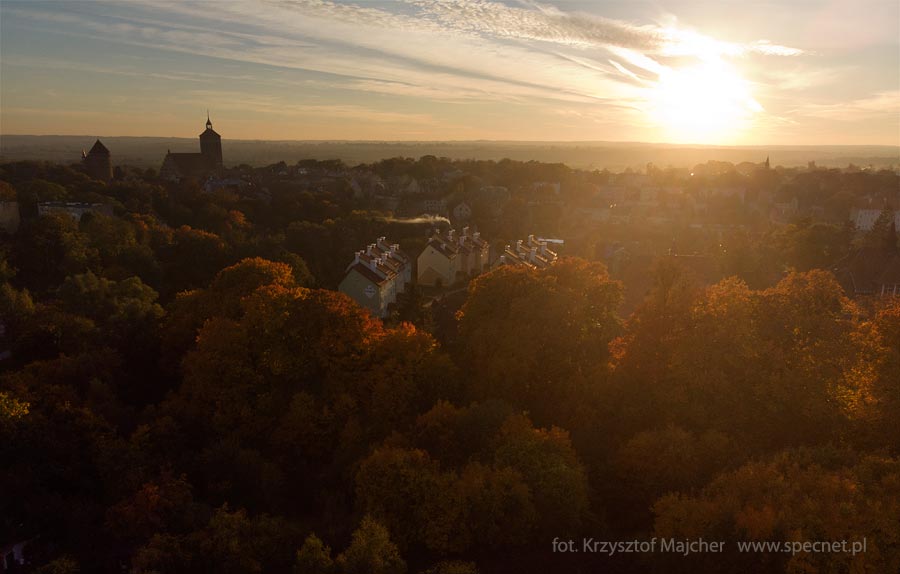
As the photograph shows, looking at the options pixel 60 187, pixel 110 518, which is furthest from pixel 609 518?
pixel 60 187

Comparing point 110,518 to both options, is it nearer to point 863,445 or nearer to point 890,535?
point 890,535

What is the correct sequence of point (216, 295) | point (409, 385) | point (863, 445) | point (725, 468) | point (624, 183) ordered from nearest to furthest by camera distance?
1. point (725, 468)
2. point (863, 445)
3. point (409, 385)
4. point (216, 295)
5. point (624, 183)

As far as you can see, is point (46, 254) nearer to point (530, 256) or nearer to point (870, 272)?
point (530, 256)

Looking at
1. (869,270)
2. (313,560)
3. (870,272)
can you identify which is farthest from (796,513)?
(869,270)

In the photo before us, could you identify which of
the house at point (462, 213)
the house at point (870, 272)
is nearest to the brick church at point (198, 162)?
the house at point (462, 213)

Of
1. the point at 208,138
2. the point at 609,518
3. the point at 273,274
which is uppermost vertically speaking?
the point at 208,138

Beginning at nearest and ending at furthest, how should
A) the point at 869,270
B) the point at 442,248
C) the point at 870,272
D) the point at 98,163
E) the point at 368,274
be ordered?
the point at 368,274 < the point at 870,272 < the point at 869,270 < the point at 442,248 < the point at 98,163

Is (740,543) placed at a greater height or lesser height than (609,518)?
greater
